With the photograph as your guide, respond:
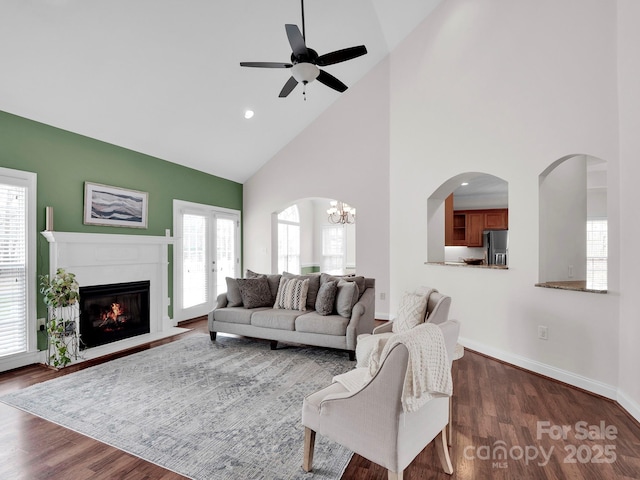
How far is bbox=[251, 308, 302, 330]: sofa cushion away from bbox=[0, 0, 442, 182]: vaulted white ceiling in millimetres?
→ 2932

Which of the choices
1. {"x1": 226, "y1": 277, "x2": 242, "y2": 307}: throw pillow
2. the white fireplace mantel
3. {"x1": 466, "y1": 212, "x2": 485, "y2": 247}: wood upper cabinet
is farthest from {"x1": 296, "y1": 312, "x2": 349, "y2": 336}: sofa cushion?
{"x1": 466, "y1": 212, "x2": 485, "y2": 247}: wood upper cabinet

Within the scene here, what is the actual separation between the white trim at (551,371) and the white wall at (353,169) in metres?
1.95

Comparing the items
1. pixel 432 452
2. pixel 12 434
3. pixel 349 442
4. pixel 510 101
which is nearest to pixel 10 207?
pixel 12 434

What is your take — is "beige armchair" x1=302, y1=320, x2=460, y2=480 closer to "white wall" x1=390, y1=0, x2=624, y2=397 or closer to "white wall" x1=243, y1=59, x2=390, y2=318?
"white wall" x1=390, y1=0, x2=624, y2=397

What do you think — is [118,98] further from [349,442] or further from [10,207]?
[349,442]

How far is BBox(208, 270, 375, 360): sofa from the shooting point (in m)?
3.91

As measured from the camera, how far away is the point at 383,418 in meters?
1.56

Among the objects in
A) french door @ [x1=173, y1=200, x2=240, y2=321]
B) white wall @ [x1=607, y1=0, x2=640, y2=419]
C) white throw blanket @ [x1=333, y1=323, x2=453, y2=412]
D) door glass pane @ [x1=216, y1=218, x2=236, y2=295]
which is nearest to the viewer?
white throw blanket @ [x1=333, y1=323, x2=453, y2=412]

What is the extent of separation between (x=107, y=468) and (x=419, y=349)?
78.8 inches

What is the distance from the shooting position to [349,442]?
66.5 inches

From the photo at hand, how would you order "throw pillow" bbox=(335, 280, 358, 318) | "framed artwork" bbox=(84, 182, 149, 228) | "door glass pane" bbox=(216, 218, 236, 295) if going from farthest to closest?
"door glass pane" bbox=(216, 218, 236, 295)
"framed artwork" bbox=(84, 182, 149, 228)
"throw pillow" bbox=(335, 280, 358, 318)

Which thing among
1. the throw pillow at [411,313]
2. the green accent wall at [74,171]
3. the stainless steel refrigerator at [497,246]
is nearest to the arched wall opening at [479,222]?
the stainless steel refrigerator at [497,246]

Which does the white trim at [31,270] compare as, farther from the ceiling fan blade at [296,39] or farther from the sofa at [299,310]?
the ceiling fan blade at [296,39]

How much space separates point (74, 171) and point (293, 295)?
3079 millimetres
